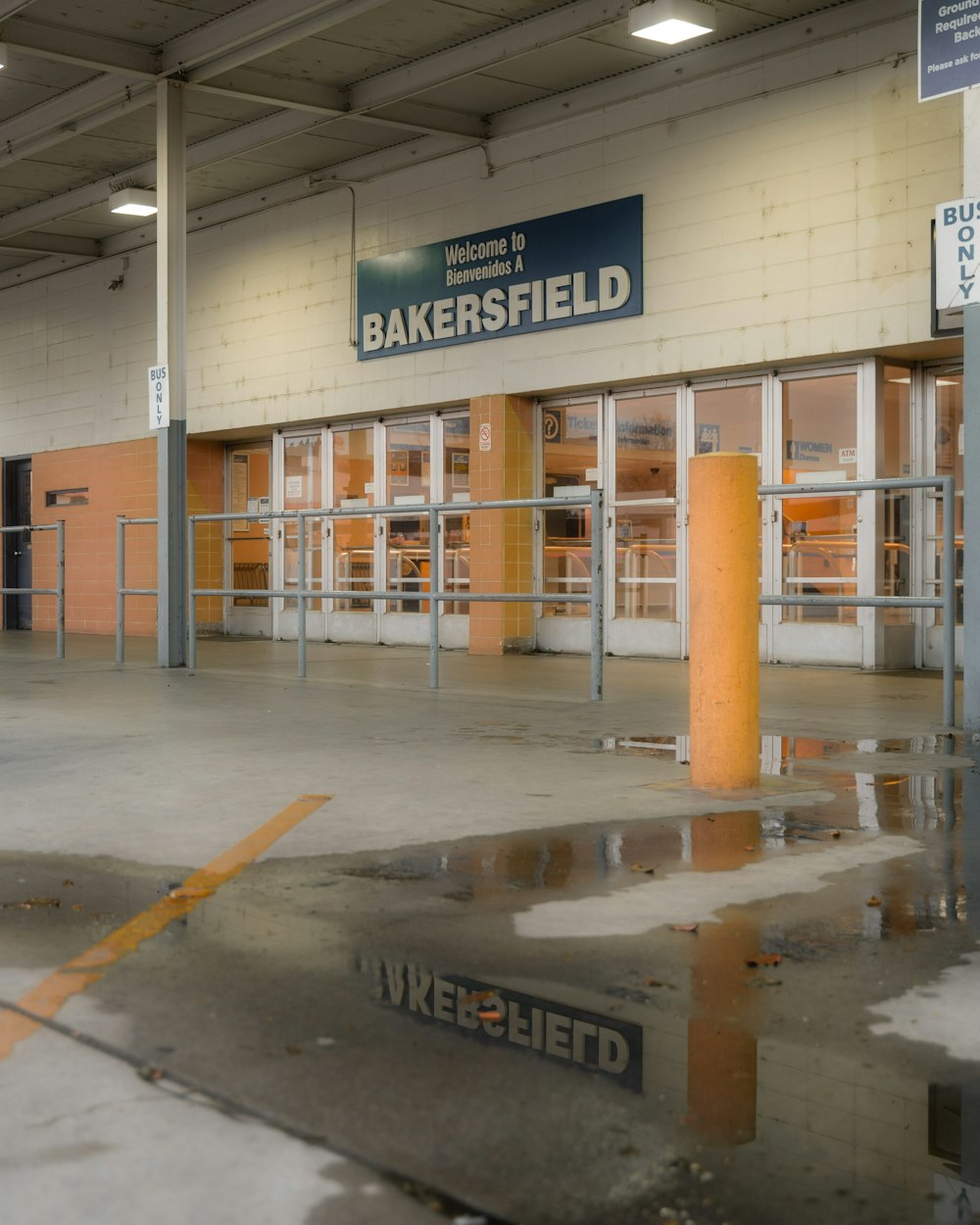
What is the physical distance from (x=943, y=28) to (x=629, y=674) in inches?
231

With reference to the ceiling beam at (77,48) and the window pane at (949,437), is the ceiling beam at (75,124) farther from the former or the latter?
the window pane at (949,437)

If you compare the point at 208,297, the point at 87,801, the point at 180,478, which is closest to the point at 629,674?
the point at 180,478

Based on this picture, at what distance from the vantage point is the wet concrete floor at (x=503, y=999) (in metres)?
2.00

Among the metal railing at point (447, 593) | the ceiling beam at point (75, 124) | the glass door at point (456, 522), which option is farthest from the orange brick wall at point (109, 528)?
the metal railing at point (447, 593)

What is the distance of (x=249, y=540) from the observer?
18.4 m

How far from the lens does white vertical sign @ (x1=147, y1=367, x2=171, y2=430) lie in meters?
12.3

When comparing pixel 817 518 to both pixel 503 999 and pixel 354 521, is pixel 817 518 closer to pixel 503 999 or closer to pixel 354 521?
pixel 354 521

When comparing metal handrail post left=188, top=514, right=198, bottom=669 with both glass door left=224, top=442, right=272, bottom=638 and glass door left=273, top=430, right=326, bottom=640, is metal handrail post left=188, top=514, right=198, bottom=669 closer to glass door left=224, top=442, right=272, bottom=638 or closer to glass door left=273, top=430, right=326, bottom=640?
glass door left=273, top=430, right=326, bottom=640

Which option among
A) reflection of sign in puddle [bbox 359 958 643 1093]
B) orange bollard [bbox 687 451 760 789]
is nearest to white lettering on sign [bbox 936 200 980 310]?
orange bollard [bbox 687 451 760 789]

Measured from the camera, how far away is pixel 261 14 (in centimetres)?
1143

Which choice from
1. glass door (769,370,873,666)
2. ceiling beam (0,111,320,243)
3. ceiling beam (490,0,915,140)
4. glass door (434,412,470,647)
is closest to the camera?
ceiling beam (490,0,915,140)

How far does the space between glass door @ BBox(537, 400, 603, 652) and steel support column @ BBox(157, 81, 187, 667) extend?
3746mm

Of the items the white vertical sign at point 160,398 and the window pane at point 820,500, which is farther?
the white vertical sign at point 160,398

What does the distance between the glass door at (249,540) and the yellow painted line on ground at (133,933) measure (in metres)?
13.6
